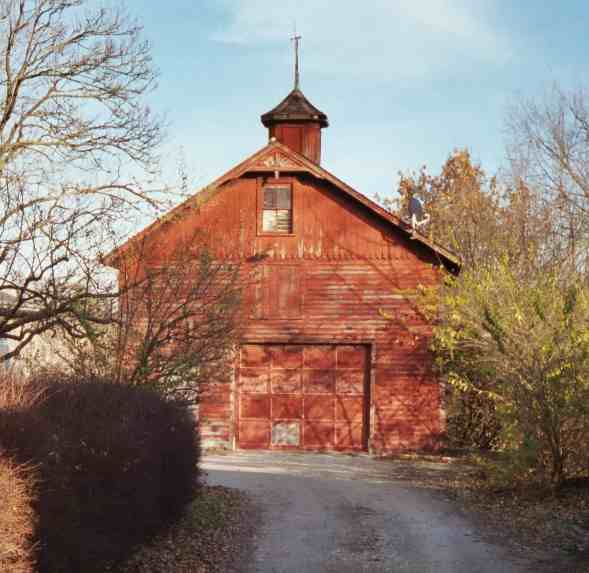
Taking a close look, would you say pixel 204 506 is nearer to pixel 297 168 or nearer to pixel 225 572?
pixel 225 572

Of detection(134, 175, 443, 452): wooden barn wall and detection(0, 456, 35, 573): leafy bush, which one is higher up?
detection(134, 175, 443, 452): wooden barn wall

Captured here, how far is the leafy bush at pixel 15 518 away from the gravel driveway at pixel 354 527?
3619mm

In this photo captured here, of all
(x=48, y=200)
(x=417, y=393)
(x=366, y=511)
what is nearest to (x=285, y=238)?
(x=417, y=393)

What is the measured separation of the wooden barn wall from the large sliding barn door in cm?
31

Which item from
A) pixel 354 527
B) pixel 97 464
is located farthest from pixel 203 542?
pixel 97 464

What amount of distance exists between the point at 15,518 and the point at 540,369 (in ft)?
29.2

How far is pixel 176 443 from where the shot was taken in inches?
400

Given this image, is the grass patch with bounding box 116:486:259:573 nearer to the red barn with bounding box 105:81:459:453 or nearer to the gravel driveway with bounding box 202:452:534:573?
the gravel driveway with bounding box 202:452:534:573

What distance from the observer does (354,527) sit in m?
11.5

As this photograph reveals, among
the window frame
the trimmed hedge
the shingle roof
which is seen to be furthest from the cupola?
the trimmed hedge

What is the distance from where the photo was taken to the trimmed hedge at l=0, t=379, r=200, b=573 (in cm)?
671

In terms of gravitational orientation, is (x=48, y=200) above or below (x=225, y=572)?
above

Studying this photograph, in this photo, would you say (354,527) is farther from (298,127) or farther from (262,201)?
(298,127)

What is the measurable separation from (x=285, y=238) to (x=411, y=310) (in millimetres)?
3417
